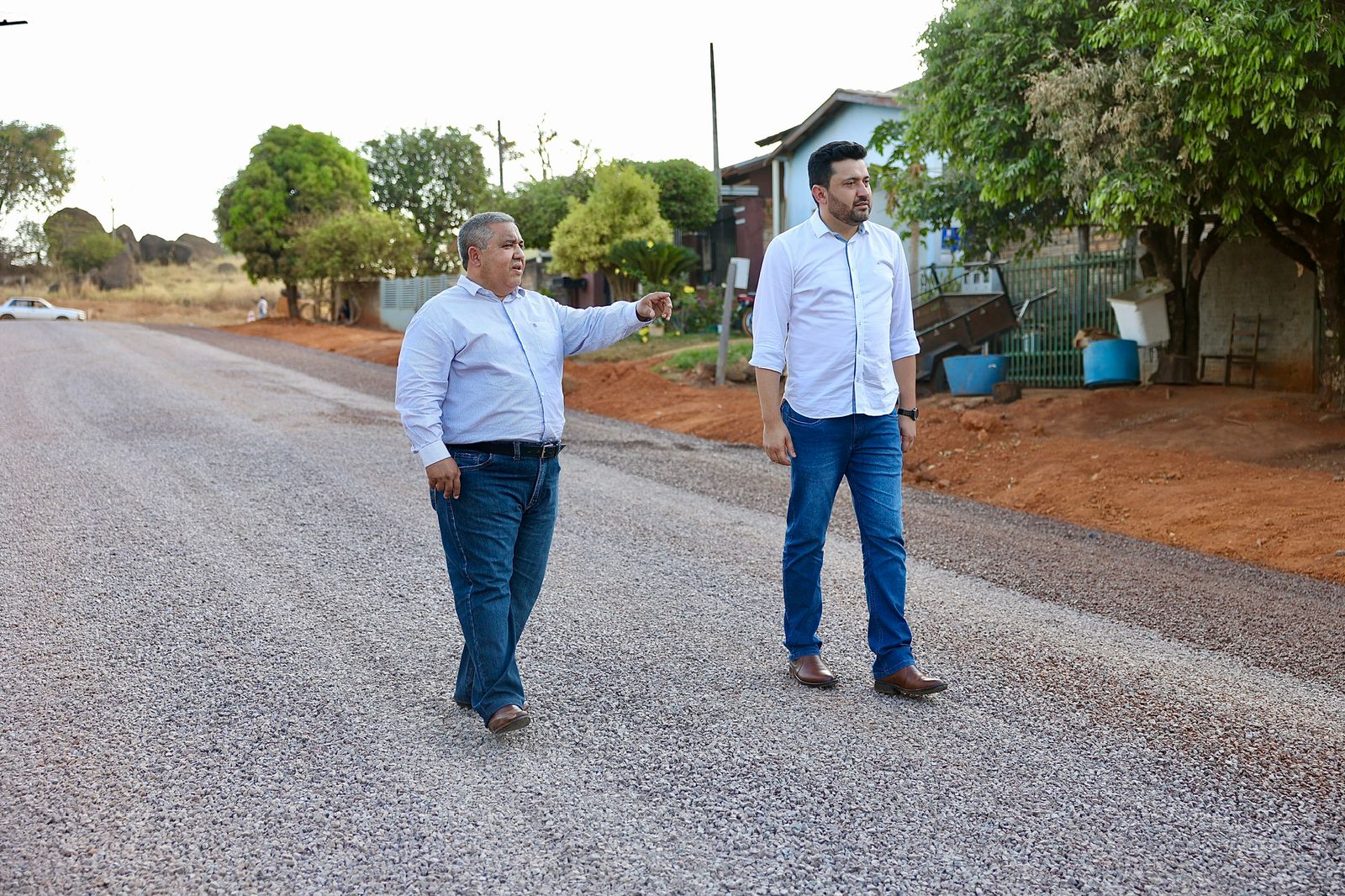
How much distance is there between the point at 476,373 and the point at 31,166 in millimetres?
59644

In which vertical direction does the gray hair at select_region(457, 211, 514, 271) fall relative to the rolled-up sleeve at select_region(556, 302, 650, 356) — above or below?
above

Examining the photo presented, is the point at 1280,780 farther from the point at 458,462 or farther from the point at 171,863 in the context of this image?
the point at 171,863

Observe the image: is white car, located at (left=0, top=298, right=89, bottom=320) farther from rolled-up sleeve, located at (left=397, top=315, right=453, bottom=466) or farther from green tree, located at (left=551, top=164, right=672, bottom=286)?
rolled-up sleeve, located at (left=397, top=315, right=453, bottom=466)

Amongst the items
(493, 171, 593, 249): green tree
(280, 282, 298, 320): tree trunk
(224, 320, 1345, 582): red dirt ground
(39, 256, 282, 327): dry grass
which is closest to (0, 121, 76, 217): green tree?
(39, 256, 282, 327): dry grass

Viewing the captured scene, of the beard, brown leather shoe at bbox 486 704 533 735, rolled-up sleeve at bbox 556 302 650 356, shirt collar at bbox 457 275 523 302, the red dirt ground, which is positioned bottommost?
the red dirt ground

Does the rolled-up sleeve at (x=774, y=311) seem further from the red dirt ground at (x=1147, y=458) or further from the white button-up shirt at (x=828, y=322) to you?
the red dirt ground at (x=1147, y=458)

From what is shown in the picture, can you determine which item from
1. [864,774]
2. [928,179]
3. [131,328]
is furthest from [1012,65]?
[131,328]

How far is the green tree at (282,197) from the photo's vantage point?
3984 cm

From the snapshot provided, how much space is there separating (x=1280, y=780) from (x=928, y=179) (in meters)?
13.4

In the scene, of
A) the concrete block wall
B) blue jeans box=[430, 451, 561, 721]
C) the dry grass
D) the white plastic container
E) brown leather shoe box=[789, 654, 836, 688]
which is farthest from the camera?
the dry grass

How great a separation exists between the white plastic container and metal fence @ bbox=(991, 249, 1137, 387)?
1200 millimetres

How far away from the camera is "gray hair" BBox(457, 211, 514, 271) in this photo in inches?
152

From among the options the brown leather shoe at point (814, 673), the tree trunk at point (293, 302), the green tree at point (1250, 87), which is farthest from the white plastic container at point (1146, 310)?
the tree trunk at point (293, 302)

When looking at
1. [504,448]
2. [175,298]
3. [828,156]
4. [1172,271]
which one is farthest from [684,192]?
[175,298]
